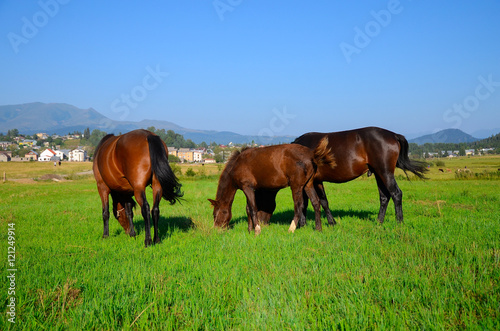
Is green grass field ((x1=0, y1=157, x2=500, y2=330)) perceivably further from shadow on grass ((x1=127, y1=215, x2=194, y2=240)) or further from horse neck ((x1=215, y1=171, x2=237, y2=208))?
horse neck ((x1=215, y1=171, x2=237, y2=208))

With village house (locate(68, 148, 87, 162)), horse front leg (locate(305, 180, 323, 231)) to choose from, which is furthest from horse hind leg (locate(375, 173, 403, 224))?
village house (locate(68, 148, 87, 162))

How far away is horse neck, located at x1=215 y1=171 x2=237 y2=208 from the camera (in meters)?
8.69

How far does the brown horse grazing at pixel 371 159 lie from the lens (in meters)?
8.42

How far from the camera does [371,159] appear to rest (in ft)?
28.1

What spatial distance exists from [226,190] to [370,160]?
392cm

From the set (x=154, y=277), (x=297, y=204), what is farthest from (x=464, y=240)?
(x=154, y=277)

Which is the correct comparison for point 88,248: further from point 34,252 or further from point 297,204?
point 297,204

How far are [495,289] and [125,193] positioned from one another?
23.9 feet

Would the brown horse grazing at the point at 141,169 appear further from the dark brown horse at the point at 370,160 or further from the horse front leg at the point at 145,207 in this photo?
the dark brown horse at the point at 370,160

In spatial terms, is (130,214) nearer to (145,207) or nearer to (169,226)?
(169,226)

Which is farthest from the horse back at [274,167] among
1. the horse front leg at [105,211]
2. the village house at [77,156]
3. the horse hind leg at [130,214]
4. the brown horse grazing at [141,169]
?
the village house at [77,156]

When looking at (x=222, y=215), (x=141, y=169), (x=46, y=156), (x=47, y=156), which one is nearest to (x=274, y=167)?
(x=222, y=215)

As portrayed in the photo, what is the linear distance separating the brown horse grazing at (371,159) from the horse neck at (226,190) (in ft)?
7.88

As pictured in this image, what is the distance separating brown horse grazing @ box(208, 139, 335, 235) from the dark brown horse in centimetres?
47
